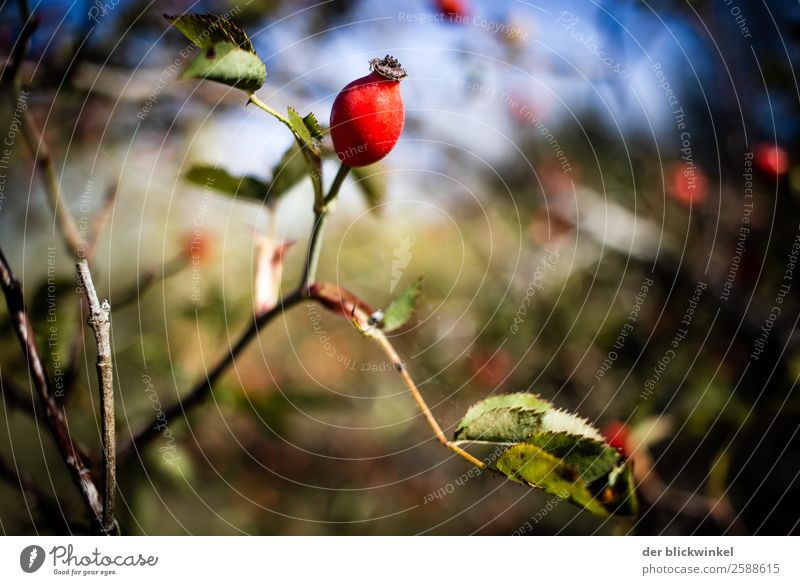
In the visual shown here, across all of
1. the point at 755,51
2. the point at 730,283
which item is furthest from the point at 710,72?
the point at 730,283

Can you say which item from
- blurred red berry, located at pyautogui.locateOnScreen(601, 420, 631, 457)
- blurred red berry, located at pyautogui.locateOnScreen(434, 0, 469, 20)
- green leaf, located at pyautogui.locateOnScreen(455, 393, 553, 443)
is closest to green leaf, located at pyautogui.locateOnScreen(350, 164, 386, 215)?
green leaf, located at pyautogui.locateOnScreen(455, 393, 553, 443)

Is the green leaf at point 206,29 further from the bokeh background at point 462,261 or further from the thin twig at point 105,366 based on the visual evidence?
the bokeh background at point 462,261

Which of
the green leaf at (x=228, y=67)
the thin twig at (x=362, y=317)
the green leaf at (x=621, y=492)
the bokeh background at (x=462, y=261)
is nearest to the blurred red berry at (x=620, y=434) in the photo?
the bokeh background at (x=462, y=261)

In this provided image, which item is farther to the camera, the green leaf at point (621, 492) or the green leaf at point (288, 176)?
the green leaf at point (288, 176)

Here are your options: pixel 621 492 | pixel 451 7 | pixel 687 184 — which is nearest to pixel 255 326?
pixel 621 492

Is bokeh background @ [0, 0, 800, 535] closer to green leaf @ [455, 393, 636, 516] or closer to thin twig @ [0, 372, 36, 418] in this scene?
thin twig @ [0, 372, 36, 418]

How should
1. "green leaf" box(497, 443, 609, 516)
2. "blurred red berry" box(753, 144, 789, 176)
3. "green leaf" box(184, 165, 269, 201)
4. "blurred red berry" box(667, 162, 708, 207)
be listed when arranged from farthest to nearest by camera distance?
"blurred red berry" box(667, 162, 708, 207) → "blurred red berry" box(753, 144, 789, 176) → "green leaf" box(184, 165, 269, 201) → "green leaf" box(497, 443, 609, 516)
